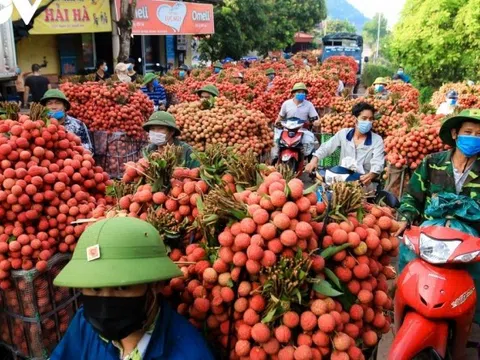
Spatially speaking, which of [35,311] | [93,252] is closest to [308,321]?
[93,252]

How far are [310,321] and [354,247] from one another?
0.40 metres

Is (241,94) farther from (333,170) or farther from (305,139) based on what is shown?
(333,170)

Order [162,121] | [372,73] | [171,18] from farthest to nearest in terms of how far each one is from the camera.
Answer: [372,73], [171,18], [162,121]

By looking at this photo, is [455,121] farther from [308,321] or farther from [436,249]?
[308,321]

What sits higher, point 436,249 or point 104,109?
point 104,109

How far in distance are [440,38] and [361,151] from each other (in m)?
10.1

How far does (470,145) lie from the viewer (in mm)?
3471

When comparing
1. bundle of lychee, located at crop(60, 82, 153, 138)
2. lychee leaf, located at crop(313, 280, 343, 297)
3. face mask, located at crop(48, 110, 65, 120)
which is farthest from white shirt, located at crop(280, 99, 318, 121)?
lychee leaf, located at crop(313, 280, 343, 297)

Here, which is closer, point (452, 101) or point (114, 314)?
point (114, 314)

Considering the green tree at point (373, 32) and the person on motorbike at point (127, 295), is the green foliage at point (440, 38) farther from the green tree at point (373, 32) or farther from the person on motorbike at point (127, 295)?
the green tree at point (373, 32)

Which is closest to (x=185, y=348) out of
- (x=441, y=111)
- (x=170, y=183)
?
(x=170, y=183)

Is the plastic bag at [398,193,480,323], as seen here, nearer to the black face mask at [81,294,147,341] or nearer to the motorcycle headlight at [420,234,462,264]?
the motorcycle headlight at [420,234,462,264]

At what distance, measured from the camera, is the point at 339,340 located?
1.87m

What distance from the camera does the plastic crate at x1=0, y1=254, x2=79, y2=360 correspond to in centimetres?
291
